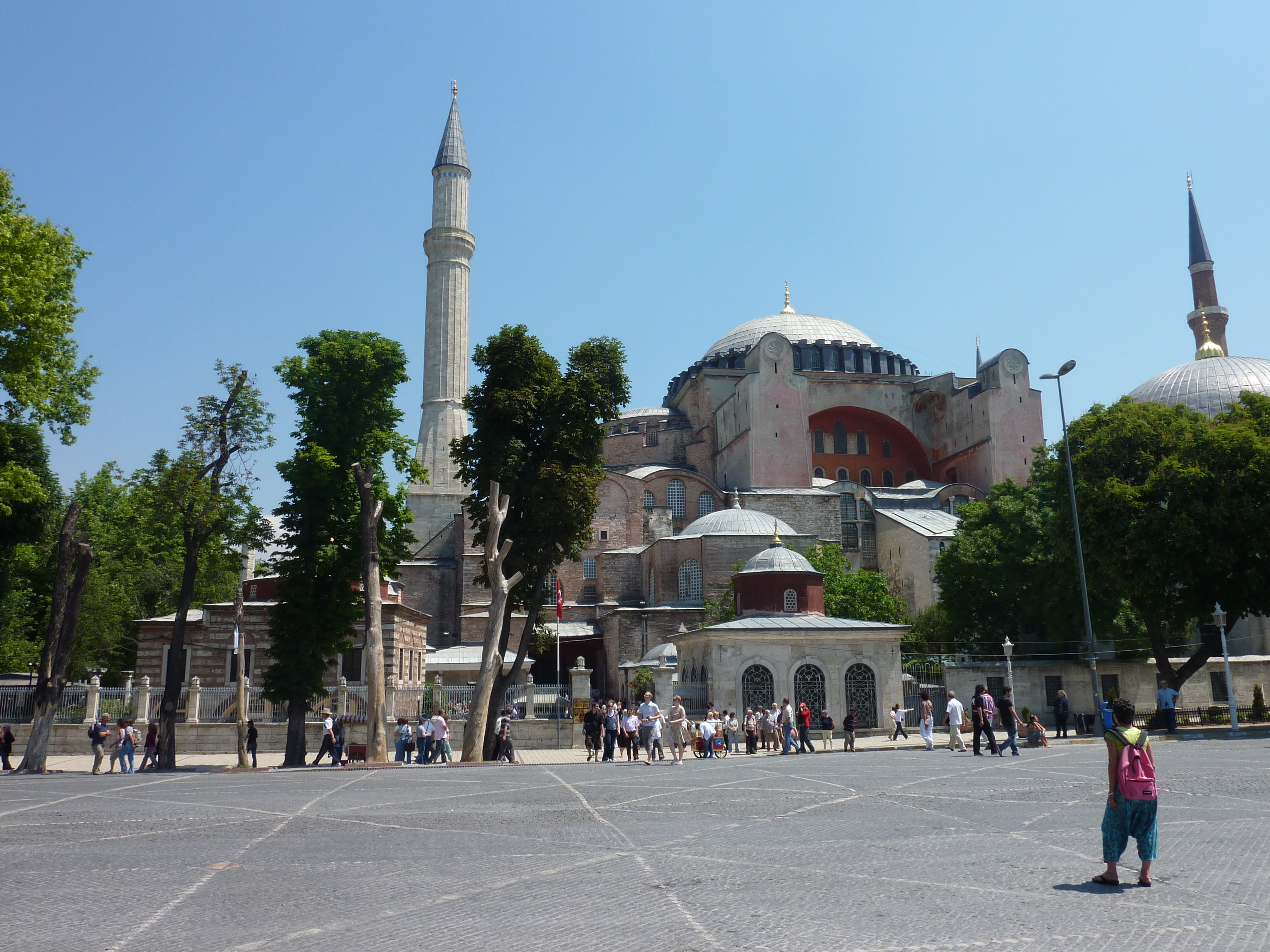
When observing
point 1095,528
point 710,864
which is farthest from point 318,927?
point 1095,528

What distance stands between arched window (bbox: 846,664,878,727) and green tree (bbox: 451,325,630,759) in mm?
8895

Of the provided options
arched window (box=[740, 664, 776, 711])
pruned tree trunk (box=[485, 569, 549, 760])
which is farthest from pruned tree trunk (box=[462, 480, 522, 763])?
arched window (box=[740, 664, 776, 711])

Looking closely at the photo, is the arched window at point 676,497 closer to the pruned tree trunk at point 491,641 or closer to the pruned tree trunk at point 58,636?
the pruned tree trunk at point 491,641

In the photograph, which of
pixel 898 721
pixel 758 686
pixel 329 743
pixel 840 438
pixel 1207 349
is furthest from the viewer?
pixel 1207 349

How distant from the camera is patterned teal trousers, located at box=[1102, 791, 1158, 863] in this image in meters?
5.88

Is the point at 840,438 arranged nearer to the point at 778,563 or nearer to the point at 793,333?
the point at 793,333

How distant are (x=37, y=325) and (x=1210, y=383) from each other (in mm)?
49834

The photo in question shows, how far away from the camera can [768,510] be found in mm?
43750

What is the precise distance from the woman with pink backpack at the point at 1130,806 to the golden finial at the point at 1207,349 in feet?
179

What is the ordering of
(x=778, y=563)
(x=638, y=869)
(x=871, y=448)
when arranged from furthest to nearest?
1. (x=871, y=448)
2. (x=778, y=563)
3. (x=638, y=869)

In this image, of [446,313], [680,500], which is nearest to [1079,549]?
[680,500]

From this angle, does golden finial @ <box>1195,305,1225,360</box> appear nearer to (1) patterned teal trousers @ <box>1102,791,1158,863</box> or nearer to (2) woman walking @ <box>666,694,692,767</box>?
(2) woman walking @ <box>666,694,692,767</box>

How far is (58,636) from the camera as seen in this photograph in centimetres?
1931

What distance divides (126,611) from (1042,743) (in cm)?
3217
